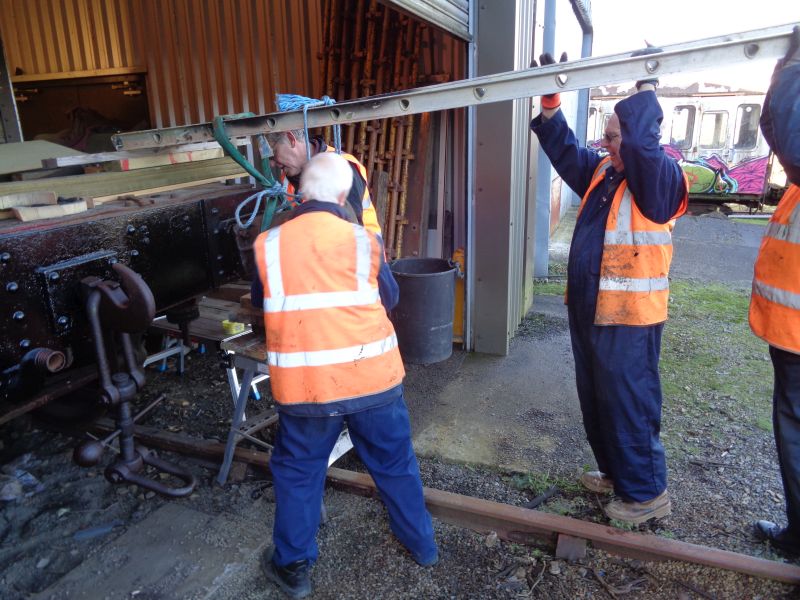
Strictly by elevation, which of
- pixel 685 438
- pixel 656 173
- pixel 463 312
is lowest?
pixel 685 438

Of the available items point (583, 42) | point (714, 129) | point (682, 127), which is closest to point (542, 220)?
point (583, 42)

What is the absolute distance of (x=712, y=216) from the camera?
46.8 ft

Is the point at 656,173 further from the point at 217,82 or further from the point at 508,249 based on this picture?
the point at 217,82

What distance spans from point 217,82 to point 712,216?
12.4 meters

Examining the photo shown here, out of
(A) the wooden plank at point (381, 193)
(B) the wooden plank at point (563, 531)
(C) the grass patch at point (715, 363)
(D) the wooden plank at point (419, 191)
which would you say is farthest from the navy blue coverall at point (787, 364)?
(A) the wooden plank at point (381, 193)

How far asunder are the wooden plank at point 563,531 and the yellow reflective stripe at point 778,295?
Result: 3.42ft

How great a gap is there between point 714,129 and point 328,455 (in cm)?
1804

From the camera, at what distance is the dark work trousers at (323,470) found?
233cm

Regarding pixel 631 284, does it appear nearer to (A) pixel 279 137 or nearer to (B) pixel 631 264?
(B) pixel 631 264

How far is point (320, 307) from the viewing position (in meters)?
2.15

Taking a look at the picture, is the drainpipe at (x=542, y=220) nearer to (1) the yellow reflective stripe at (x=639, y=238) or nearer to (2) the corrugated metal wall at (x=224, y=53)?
(2) the corrugated metal wall at (x=224, y=53)

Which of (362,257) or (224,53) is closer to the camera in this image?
(362,257)

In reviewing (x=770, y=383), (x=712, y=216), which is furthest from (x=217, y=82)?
(x=712, y=216)

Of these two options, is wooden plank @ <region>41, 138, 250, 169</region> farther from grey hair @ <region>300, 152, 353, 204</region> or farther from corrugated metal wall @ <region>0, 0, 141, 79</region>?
corrugated metal wall @ <region>0, 0, 141, 79</region>
